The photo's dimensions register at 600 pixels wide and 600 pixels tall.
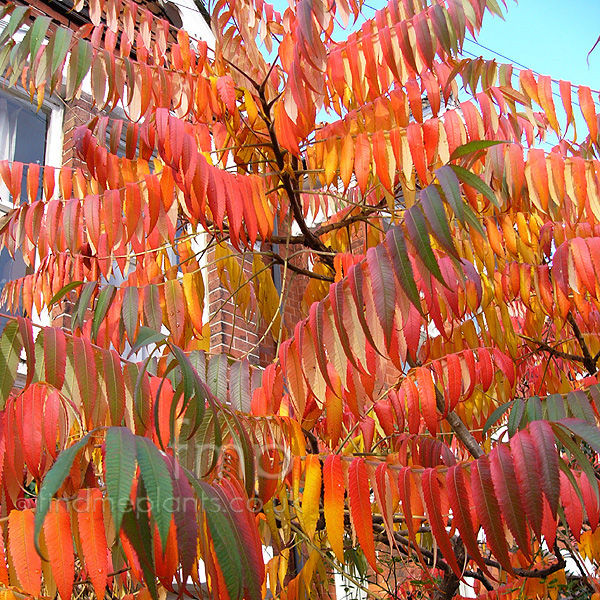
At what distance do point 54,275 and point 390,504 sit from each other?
2032 millimetres

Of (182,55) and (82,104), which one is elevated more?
(82,104)

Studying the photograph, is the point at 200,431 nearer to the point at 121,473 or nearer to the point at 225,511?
the point at 225,511

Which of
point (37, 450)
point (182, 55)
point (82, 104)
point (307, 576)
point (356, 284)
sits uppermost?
point (82, 104)

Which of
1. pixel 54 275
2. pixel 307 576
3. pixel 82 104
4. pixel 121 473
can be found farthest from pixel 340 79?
pixel 82 104

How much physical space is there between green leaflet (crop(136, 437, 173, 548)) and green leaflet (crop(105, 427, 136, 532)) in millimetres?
14

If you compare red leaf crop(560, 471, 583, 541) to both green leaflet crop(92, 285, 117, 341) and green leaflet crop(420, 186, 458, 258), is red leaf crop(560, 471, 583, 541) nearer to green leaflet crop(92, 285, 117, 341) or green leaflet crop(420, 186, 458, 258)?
green leaflet crop(420, 186, 458, 258)

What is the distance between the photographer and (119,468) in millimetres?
863

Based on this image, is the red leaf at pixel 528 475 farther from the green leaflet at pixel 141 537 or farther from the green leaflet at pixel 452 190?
the green leaflet at pixel 141 537

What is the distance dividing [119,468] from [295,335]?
37.1 inches

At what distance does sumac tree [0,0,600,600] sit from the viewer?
121 cm

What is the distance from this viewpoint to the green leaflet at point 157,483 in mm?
819

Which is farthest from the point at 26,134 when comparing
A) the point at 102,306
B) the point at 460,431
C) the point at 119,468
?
the point at 119,468

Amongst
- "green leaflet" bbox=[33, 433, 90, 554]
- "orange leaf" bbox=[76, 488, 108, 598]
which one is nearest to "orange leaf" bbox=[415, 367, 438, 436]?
"orange leaf" bbox=[76, 488, 108, 598]

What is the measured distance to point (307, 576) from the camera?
226 centimetres
